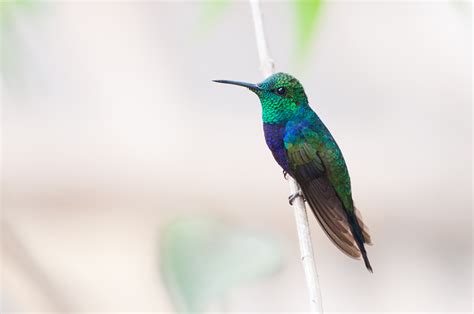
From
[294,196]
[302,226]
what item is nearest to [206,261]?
[302,226]

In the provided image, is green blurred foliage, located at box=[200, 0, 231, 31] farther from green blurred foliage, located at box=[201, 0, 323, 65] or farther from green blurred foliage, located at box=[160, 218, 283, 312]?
green blurred foliage, located at box=[160, 218, 283, 312]

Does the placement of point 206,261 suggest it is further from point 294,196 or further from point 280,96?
point 280,96

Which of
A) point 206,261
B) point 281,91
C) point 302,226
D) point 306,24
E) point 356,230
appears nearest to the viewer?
point 206,261

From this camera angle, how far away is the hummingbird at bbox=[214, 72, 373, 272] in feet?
4.37

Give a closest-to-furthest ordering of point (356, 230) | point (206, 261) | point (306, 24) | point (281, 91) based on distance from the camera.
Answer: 1. point (206, 261)
2. point (306, 24)
3. point (356, 230)
4. point (281, 91)

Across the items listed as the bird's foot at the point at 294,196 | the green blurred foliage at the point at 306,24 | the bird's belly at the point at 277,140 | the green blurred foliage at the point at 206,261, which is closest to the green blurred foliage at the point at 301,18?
the green blurred foliage at the point at 306,24

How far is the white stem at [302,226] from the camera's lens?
2.62 ft

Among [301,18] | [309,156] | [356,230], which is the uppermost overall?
[301,18]

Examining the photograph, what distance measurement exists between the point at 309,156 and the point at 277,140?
85mm

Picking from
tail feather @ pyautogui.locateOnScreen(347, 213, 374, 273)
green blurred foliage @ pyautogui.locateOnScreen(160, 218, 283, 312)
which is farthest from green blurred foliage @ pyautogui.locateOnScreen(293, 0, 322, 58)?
tail feather @ pyautogui.locateOnScreen(347, 213, 374, 273)

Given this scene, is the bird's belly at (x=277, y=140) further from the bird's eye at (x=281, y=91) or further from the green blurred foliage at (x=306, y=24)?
the green blurred foliage at (x=306, y=24)

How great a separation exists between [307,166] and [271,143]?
10cm

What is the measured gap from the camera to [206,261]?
1.78 ft

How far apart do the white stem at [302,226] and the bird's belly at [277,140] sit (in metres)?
0.05
